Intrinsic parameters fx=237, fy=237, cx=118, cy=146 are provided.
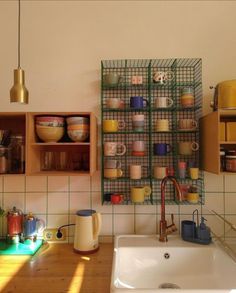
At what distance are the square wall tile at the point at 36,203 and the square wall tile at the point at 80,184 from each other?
0.64 feet

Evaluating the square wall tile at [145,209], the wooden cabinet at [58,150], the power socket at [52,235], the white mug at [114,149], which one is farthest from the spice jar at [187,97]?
the power socket at [52,235]

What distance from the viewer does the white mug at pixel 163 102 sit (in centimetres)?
145

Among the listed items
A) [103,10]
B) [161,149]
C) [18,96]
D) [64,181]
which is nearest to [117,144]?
[161,149]

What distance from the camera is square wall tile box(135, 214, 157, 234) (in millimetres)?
1551

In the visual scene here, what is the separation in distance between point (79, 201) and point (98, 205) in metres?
0.13

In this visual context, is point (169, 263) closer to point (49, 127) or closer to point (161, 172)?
point (161, 172)

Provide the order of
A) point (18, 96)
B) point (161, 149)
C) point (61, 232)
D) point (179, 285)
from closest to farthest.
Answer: point (18, 96), point (179, 285), point (161, 149), point (61, 232)

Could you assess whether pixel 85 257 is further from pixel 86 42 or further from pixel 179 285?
pixel 86 42

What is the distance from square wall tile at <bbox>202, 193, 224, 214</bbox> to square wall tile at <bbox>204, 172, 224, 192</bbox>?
3 centimetres

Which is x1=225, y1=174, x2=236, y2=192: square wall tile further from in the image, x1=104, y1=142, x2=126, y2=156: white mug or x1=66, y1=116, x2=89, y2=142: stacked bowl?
x1=66, y1=116, x2=89, y2=142: stacked bowl

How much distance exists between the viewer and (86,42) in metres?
1.58

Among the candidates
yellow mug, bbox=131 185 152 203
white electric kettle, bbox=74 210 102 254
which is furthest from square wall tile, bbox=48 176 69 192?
yellow mug, bbox=131 185 152 203

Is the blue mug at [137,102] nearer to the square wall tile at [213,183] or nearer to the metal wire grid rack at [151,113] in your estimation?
the metal wire grid rack at [151,113]

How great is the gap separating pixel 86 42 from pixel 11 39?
507mm
